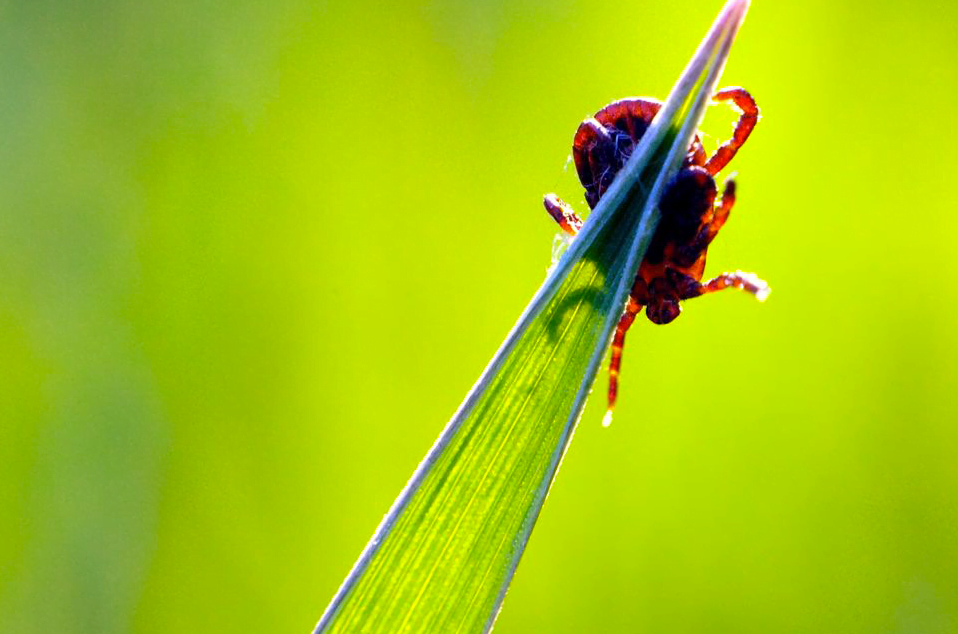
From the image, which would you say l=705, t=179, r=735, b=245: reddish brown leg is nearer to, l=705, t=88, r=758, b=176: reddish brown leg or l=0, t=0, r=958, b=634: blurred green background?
l=705, t=88, r=758, b=176: reddish brown leg

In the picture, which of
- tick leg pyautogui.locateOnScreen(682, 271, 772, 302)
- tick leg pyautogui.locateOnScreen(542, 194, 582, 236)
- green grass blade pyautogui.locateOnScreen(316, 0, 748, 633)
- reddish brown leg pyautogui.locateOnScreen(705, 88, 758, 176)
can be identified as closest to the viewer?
green grass blade pyautogui.locateOnScreen(316, 0, 748, 633)

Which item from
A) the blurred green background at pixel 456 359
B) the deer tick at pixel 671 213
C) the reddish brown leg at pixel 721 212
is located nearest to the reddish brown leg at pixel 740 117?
the deer tick at pixel 671 213

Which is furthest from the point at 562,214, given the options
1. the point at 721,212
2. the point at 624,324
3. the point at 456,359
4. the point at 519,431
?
the point at 519,431

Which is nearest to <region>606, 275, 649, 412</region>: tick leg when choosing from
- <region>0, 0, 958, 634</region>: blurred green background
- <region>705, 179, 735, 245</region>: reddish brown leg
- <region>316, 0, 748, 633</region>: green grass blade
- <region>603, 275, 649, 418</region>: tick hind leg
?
<region>603, 275, 649, 418</region>: tick hind leg

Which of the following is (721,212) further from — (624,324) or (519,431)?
(519,431)

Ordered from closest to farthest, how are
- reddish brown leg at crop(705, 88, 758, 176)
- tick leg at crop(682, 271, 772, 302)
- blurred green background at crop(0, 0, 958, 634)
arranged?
tick leg at crop(682, 271, 772, 302)
reddish brown leg at crop(705, 88, 758, 176)
blurred green background at crop(0, 0, 958, 634)

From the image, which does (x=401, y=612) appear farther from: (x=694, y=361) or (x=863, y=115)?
(x=863, y=115)

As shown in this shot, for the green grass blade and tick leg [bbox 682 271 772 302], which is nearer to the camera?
the green grass blade
